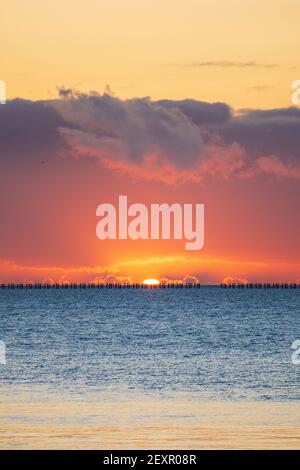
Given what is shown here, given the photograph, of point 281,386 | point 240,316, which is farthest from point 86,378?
point 240,316

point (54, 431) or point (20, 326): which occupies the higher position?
point (20, 326)

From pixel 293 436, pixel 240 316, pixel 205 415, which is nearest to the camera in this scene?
pixel 293 436

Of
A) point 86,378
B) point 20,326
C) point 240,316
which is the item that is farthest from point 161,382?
point 240,316

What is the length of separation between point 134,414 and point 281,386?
531 inches

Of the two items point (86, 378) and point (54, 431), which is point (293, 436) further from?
point (86, 378)

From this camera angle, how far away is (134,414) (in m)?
41.6

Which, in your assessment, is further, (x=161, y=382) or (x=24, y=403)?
(x=161, y=382)

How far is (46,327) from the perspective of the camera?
Answer: 4727 inches

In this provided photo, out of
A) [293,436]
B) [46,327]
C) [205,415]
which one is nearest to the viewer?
[293,436]
